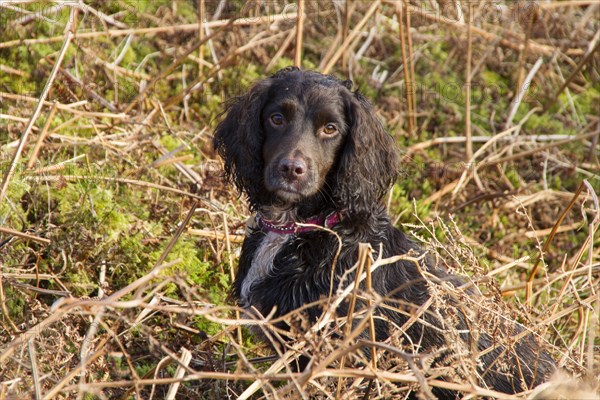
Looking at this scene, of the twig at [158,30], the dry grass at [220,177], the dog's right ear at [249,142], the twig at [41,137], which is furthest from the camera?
the twig at [158,30]

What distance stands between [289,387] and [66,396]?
1429mm

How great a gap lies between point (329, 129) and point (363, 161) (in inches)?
10.9

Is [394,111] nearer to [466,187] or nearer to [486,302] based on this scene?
[466,187]

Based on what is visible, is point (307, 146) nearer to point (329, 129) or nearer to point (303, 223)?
point (329, 129)

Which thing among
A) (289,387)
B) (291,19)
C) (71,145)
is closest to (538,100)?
(291,19)

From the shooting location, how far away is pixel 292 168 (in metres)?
3.99

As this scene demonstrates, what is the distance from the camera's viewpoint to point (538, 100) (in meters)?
8.24

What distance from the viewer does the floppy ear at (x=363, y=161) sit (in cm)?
420

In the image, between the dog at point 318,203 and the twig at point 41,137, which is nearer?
the dog at point 318,203

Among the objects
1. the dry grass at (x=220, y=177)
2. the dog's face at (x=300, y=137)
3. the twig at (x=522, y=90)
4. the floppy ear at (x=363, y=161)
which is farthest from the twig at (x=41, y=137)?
the twig at (x=522, y=90)

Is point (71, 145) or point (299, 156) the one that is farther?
point (71, 145)

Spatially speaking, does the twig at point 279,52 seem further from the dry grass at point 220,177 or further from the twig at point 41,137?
the twig at point 41,137

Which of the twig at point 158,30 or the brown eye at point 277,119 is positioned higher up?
the twig at point 158,30

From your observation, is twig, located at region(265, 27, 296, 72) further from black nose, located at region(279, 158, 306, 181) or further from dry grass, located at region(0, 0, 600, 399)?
black nose, located at region(279, 158, 306, 181)
